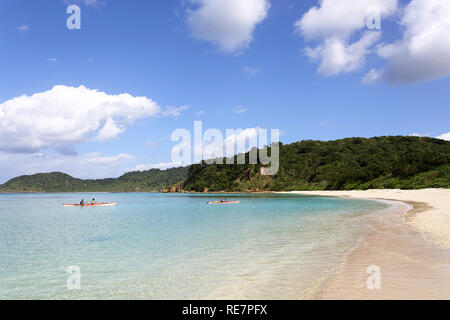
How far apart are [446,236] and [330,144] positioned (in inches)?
5841

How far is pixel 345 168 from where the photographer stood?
11231 centimetres

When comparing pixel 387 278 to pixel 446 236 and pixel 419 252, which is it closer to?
pixel 419 252

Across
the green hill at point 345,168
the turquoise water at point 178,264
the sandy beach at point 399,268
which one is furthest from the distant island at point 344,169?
the turquoise water at point 178,264

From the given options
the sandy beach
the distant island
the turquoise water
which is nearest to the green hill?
the distant island

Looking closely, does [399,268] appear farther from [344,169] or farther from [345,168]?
[345,168]

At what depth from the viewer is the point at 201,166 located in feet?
633

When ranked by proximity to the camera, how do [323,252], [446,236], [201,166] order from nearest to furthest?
[323,252], [446,236], [201,166]

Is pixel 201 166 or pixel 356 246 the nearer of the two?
pixel 356 246

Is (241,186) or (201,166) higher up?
(201,166)

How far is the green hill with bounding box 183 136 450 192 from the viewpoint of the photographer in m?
70.2


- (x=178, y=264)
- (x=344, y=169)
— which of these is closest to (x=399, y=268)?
(x=178, y=264)

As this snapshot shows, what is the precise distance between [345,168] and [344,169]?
335 centimetres
